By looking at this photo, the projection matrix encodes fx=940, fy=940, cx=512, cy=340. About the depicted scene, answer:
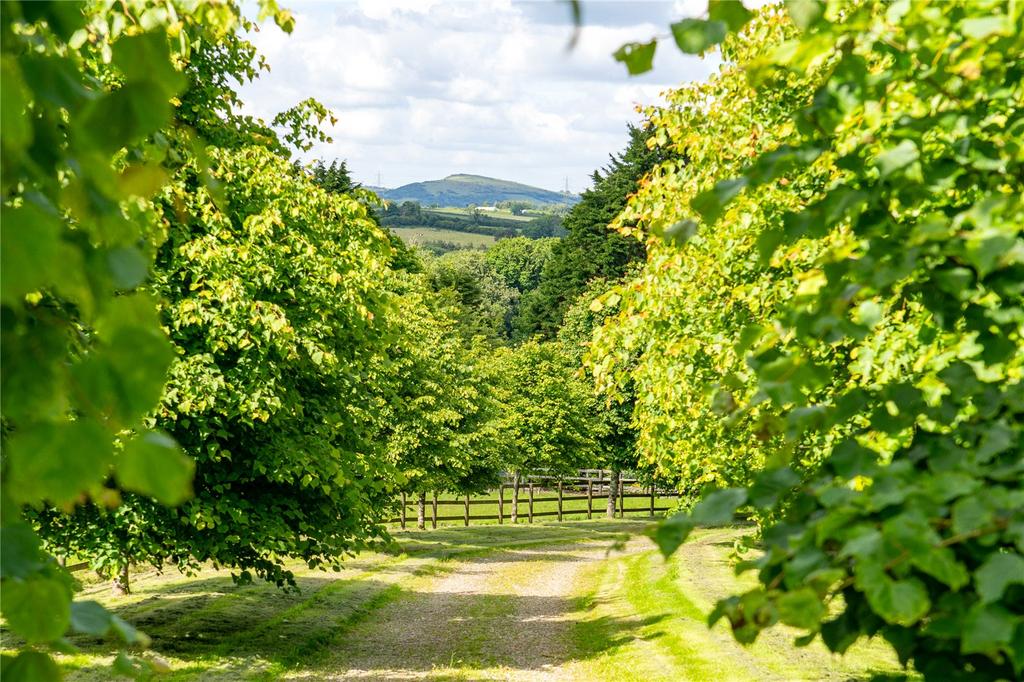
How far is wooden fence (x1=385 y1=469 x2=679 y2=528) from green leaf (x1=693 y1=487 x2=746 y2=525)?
38.7 m

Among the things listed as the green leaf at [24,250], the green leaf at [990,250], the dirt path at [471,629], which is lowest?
the dirt path at [471,629]

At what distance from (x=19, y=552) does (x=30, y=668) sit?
0.75 feet

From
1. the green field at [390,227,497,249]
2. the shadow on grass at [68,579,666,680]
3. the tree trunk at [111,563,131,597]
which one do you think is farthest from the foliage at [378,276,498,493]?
the green field at [390,227,497,249]

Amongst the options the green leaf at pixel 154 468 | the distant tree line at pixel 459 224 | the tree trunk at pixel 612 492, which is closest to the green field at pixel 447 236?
the distant tree line at pixel 459 224

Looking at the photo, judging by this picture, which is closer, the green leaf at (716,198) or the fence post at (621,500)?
the green leaf at (716,198)

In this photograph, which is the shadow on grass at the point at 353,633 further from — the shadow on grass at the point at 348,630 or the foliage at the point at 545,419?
the foliage at the point at 545,419

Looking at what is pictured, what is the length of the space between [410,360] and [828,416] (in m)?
26.0

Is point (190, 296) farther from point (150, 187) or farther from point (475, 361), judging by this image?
point (475, 361)

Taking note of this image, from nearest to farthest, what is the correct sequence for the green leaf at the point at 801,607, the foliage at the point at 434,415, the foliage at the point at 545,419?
1. the green leaf at the point at 801,607
2. the foliage at the point at 434,415
3. the foliage at the point at 545,419

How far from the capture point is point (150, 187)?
1.59m

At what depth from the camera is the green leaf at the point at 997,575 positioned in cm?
172

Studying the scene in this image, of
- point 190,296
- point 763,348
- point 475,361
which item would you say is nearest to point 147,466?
point 763,348

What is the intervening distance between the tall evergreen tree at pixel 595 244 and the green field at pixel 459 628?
37315 millimetres

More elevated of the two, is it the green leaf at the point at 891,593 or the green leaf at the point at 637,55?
the green leaf at the point at 637,55
